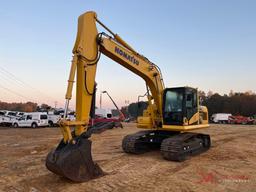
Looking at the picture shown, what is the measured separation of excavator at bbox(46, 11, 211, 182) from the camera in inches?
261

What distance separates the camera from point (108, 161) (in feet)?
32.4

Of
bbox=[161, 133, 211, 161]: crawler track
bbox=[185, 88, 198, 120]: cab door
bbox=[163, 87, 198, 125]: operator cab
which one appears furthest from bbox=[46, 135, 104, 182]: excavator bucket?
bbox=[185, 88, 198, 120]: cab door

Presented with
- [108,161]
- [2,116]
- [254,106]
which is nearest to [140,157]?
[108,161]

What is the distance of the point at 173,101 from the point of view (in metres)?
10.9

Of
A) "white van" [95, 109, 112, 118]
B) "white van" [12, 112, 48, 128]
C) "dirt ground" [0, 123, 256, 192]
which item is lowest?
"dirt ground" [0, 123, 256, 192]

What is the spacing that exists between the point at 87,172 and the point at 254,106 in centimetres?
8670

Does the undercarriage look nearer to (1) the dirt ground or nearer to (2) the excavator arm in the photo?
(1) the dirt ground

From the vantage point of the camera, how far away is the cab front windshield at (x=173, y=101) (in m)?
10.7

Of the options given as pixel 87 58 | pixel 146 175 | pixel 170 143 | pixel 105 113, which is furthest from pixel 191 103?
pixel 105 113

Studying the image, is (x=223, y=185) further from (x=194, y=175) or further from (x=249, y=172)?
(x=249, y=172)

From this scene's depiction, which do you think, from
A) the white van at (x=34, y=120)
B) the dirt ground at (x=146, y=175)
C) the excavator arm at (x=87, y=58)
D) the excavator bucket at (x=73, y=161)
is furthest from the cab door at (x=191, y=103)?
the white van at (x=34, y=120)

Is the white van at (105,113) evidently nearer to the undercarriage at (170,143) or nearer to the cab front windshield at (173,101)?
the undercarriage at (170,143)

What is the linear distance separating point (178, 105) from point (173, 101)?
0.30 meters

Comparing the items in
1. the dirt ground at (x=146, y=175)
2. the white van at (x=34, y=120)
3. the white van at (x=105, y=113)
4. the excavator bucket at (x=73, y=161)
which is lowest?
the dirt ground at (x=146, y=175)
